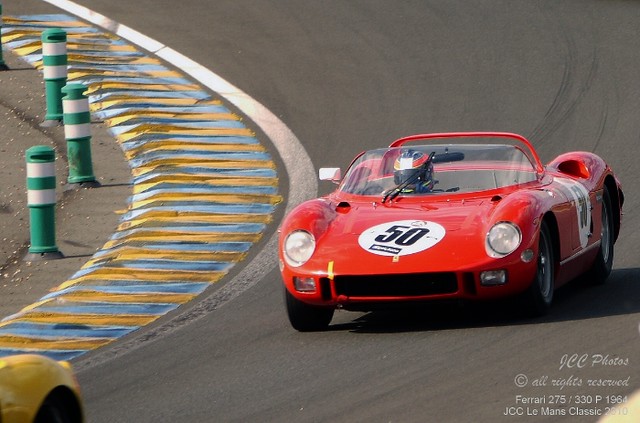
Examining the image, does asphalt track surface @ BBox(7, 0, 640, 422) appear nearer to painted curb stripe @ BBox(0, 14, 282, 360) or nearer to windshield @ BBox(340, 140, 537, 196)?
painted curb stripe @ BBox(0, 14, 282, 360)

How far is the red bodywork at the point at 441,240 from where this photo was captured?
25.6 ft

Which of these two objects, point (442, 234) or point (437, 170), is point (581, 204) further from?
point (442, 234)

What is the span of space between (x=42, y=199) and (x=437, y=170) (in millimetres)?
2967

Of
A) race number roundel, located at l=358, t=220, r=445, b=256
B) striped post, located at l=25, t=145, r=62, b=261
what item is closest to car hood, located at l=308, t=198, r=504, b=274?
race number roundel, located at l=358, t=220, r=445, b=256

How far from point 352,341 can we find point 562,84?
7565 millimetres

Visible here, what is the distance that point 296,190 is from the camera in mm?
12086

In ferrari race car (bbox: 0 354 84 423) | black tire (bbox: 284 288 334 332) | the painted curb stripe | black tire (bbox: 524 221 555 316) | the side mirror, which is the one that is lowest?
the painted curb stripe

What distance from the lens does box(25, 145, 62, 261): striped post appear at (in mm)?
10258

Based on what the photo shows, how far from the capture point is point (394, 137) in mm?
13547

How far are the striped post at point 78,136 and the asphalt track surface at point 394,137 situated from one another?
203 cm

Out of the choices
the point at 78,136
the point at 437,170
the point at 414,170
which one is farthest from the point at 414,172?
the point at 78,136

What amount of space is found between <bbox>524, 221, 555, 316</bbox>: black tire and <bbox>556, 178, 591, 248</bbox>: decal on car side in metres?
0.56

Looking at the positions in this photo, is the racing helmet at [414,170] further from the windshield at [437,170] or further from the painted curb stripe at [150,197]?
the painted curb stripe at [150,197]

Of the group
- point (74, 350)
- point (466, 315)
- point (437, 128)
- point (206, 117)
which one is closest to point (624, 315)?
point (466, 315)
